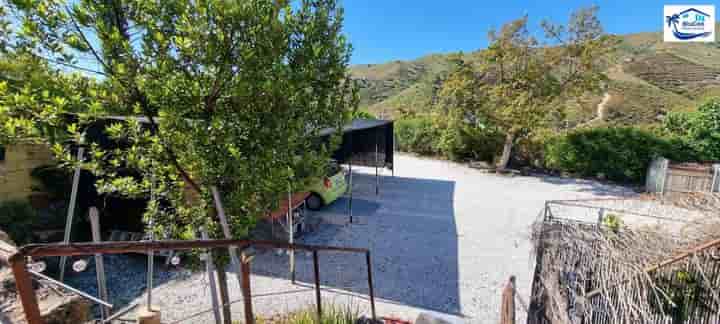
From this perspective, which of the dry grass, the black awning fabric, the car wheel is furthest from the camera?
the black awning fabric

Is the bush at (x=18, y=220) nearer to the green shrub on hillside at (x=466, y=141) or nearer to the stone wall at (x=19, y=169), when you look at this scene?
the stone wall at (x=19, y=169)

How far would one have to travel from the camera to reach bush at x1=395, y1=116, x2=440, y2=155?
14.7 m

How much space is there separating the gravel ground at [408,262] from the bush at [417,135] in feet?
19.5

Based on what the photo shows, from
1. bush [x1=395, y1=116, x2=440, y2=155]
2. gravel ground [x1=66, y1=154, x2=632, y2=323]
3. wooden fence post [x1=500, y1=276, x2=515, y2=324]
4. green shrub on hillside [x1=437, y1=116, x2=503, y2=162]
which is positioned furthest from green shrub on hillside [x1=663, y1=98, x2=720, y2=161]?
wooden fence post [x1=500, y1=276, x2=515, y2=324]

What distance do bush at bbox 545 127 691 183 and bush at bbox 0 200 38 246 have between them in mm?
13914


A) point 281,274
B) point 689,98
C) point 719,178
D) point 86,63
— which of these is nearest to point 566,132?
point 719,178

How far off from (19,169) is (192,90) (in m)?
4.92

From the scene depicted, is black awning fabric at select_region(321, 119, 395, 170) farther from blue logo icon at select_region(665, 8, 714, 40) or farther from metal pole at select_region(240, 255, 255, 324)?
blue logo icon at select_region(665, 8, 714, 40)

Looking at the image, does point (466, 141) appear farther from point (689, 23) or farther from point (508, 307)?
point (508, 307)

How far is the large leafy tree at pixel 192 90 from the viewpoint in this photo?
1.43 m

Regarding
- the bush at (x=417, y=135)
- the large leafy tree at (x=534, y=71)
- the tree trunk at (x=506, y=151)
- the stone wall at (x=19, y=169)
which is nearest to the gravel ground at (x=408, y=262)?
the stone wall at (x=19, y=169)

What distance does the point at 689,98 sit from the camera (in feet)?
95.9

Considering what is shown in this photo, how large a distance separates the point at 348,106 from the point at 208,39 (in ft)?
3.42

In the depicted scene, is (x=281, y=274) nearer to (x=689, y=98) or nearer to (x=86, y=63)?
(x=86, y=63)
